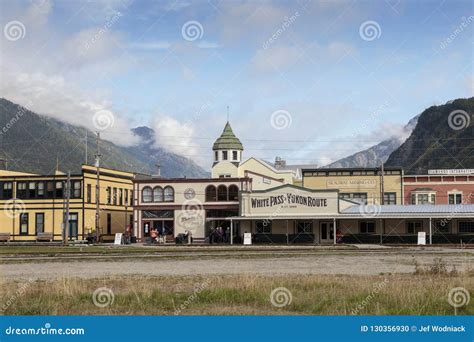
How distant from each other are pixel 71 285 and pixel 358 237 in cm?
4949

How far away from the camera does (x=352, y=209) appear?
227 feet

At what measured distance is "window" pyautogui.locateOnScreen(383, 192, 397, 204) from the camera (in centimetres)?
8162

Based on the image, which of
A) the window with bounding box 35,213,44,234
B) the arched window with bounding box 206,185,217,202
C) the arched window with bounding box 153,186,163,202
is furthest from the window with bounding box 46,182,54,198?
the arched window with bounding box 206,185,217,202

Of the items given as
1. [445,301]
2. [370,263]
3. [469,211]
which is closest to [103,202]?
[469,211]

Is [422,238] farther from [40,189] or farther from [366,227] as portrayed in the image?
[40,189]

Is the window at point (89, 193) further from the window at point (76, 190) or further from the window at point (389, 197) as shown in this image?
the window at point (389, 197)

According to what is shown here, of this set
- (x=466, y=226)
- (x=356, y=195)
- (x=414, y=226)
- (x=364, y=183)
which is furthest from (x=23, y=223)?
(x=466, y=226)

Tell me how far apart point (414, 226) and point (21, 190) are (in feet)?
139

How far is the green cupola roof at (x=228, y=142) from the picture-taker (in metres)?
93.7

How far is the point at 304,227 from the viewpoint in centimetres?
6962

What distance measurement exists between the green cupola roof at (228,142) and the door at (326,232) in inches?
1072

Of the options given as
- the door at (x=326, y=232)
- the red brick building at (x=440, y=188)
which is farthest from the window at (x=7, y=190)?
the red brick building at (x=440, y=188)

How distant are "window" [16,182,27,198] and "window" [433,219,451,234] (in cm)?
4363

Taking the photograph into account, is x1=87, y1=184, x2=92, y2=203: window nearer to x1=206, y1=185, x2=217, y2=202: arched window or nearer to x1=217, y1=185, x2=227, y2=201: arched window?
x1=206, y1=185, x2=217, y2=202: arched window
